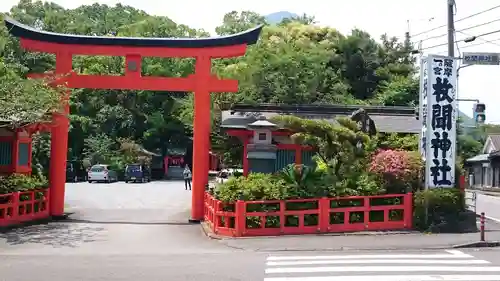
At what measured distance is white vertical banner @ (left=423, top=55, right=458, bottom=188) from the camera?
17.7 meters

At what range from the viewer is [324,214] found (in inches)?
674

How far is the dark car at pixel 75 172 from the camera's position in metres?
49.3

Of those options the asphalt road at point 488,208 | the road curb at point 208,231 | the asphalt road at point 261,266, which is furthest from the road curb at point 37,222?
the asphalt road at point 488,208

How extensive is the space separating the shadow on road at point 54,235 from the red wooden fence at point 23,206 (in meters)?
0.52

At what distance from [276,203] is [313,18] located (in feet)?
176

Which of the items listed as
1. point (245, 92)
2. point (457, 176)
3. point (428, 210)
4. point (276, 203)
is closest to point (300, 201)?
point (276, 203)

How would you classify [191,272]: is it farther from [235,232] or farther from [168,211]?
[168,211]

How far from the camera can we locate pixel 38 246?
15891 mm

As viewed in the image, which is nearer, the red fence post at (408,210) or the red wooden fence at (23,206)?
the red fence post at (408,210)

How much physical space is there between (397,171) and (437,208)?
166cm

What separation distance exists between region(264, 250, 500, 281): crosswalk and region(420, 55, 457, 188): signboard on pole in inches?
167

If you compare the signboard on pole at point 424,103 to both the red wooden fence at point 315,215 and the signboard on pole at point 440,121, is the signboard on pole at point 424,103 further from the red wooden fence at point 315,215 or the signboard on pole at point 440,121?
the red wooden fence at point 315,215

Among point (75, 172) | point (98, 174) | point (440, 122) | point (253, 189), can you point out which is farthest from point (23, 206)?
point (75, 172)

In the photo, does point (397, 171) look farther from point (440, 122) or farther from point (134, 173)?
point (134, 173)
